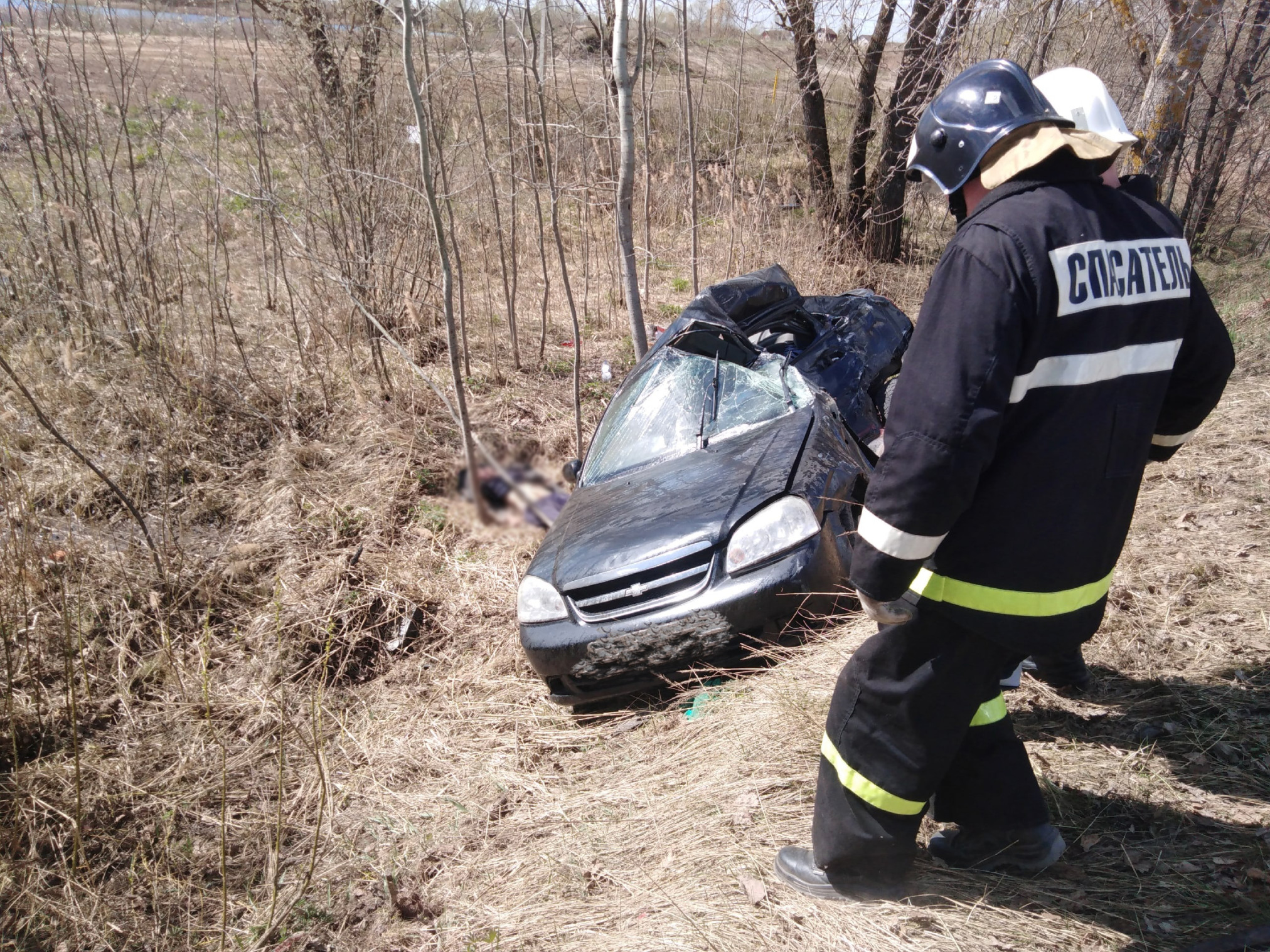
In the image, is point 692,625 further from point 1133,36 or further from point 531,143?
point 1133,36

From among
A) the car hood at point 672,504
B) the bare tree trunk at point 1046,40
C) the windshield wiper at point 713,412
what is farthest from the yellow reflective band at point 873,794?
the bare tree trunk at point 1046,40

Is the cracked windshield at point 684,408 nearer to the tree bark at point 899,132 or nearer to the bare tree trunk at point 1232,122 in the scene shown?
the tree bark at point 899,132

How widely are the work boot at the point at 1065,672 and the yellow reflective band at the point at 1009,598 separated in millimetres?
1016

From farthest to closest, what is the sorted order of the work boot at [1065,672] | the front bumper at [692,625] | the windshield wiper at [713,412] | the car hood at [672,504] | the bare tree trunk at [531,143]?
the bare tree trunk at [531,143] < the windshield wiper at [713,412] < the car hood at [672,504] < the front bumper at [692,625] < the work boot at [1065,672]

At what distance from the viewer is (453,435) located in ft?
21.1

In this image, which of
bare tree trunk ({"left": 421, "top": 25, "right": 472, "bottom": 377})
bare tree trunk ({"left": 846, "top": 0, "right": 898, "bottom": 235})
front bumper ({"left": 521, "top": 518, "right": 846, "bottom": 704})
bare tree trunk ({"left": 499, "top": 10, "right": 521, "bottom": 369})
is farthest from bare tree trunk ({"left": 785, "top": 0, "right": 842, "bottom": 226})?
front bumper ({"left": 521, "top": 518, "right": 846, "bottom": 704})

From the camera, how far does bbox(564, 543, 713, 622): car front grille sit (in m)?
3.16

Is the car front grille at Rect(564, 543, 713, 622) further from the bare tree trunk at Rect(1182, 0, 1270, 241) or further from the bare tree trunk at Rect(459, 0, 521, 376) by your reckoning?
the bare tree trunk at Rect(1182, 0, 1270, 241)

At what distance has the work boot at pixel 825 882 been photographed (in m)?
2.07

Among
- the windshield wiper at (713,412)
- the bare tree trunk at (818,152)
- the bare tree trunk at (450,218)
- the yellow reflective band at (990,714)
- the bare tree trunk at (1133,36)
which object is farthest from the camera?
the bare tree trunk at (818,152)

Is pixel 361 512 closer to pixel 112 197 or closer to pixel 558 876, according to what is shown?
pixel 112 197

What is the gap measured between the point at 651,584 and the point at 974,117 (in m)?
2.02

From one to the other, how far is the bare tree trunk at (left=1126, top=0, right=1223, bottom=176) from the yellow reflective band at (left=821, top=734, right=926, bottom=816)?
→ 5.90 m

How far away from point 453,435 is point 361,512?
4.19ft
